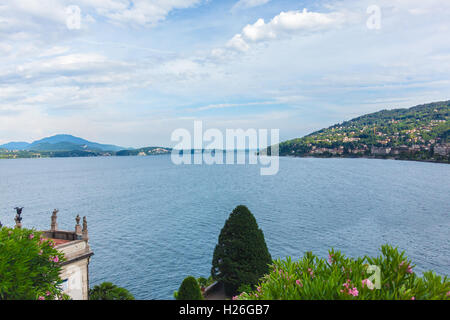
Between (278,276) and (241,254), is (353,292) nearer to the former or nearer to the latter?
(278,276)

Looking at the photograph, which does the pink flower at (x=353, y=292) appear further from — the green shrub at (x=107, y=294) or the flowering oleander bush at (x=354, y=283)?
the green shrub at (x=107, y=294)

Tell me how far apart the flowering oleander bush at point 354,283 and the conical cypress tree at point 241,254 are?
1925 centimetres

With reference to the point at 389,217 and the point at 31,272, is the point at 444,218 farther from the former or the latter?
the point at 31,272

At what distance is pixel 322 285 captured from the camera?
7.05 metres

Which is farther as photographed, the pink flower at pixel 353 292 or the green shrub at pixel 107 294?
the green shrub at pixel 107 294

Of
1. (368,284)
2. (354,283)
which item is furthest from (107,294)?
(368,284)

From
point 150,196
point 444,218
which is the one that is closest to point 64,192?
point 150,196

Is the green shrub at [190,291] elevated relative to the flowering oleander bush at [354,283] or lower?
lower

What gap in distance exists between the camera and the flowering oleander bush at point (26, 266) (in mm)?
10594

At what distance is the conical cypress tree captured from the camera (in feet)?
88.8

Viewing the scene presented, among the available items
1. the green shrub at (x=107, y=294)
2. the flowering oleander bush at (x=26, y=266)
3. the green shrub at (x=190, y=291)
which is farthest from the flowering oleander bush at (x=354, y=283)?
the green shrub at (x=107, y=294)

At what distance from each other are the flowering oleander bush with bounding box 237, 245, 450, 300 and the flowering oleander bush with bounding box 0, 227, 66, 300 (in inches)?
307

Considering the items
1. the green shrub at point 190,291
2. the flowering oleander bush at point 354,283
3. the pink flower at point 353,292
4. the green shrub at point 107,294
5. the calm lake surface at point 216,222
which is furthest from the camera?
the calm lake surface at point 216,222

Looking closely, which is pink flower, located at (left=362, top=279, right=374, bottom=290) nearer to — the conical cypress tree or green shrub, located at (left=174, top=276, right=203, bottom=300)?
green shrub, located at (left=174, top=276, right=203, bottom=300)
